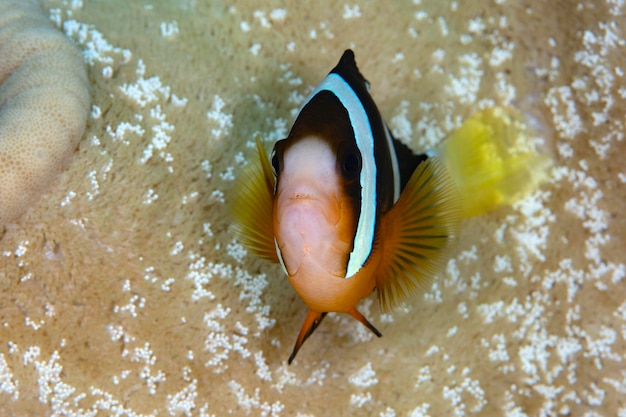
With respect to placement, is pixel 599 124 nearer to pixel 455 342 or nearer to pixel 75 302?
pixel 455 342

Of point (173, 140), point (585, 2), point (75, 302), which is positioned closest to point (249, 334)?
point (75, 302)

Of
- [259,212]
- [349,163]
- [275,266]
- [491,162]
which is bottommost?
[275,266]

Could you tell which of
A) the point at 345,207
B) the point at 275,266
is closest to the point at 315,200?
the point at 345,207

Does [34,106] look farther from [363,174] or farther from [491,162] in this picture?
[491,162]

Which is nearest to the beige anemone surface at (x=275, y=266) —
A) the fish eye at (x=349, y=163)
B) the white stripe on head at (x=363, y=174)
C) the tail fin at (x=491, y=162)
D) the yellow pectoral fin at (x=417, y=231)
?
the tail fin at (x=491, y=162)

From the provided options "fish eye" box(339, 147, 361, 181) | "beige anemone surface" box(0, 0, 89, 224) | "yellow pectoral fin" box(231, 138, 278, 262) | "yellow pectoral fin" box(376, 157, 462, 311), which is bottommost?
"beige anemone surface" box(0, 0, 89, 224)

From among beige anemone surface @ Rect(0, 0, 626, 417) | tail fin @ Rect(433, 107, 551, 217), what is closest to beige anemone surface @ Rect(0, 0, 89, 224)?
beige anemone surface @ Rect(0, 0, 626, 417)

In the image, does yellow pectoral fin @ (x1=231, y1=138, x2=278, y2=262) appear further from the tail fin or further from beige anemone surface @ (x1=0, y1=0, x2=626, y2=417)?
the tail fin
